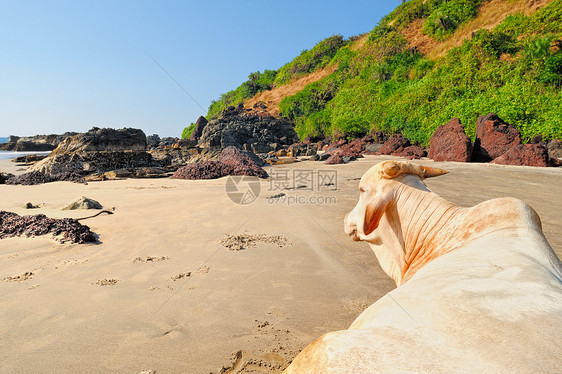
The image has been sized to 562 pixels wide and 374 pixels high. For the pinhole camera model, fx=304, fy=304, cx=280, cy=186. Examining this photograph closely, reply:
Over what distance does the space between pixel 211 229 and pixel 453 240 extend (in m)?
3.84

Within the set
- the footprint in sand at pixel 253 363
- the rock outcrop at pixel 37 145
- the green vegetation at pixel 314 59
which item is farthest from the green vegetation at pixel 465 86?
the rock outcrop at pixel 37 145

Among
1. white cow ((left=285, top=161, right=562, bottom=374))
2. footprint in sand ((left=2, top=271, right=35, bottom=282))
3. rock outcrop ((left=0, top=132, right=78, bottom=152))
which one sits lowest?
footprint in sand ((left=2, top=271, right=35, bottom=282))

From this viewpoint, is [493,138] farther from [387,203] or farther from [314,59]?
[314,59]

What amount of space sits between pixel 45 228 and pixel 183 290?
3.08 metres

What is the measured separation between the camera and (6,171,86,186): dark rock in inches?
431

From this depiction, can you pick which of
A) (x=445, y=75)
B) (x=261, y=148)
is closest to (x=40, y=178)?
(x=261, y=148)

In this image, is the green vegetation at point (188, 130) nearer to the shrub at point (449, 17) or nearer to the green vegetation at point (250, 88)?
the green vegetation at point (250, 88)

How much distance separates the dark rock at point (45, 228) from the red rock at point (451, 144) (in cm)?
1421

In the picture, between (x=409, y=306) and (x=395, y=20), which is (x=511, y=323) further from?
(x=395, y=20)

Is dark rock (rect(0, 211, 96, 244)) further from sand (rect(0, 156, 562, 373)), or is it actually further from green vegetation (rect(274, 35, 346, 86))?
green vegetation (rect(274, 35, 346, 86))

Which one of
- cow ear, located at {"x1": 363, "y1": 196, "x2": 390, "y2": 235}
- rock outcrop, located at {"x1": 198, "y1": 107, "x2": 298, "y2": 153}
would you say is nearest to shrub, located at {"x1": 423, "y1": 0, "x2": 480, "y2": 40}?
rock outcrop, located at {"x1": 198, "y1": 107, "x2": 298, "y2": 153}

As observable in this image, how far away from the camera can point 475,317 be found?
3.46 ft

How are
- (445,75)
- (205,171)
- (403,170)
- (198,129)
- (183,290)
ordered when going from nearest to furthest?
(403,170), (183,290), (205,171), (445,75), (198,129)

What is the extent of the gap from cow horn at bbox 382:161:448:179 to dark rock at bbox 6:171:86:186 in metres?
11.4
